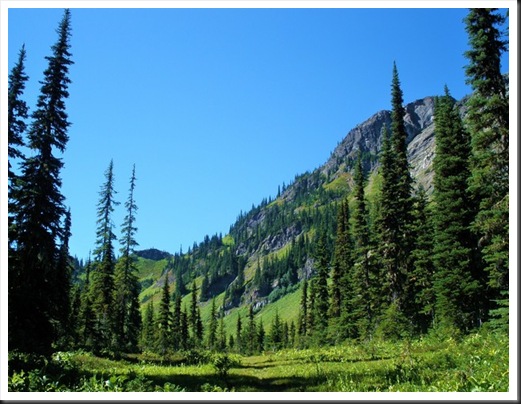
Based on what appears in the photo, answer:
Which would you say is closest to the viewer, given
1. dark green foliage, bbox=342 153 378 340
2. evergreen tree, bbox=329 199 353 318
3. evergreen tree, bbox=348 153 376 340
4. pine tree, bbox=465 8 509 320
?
pine tree, bbox=465 8 509 320

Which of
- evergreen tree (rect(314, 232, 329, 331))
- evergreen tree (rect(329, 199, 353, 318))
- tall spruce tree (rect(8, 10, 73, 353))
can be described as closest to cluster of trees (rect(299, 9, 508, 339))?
evergreen tree (rect(329, 199, 353, 318))

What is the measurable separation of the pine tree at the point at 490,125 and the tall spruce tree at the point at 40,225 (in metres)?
21.0

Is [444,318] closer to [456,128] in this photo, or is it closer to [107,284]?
[456,128]

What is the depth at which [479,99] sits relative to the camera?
19625mm

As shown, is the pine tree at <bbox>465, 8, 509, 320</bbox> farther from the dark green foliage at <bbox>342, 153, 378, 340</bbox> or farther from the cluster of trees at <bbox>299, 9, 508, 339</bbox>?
the dark green foliage at <bbox>342, 153, 378, 340</bbox>

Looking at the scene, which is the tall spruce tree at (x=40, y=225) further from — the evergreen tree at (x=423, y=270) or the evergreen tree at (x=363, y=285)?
the evergreen tree at (x=363, y=285)

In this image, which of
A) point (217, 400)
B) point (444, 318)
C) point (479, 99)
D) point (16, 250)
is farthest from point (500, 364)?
point (16, 250)

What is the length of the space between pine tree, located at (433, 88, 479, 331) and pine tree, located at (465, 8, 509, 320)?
772 centimetres

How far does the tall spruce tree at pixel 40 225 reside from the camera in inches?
749

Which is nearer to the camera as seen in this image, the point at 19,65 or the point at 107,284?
the point at 19,65

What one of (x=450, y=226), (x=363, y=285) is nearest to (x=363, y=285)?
(x=363, y=285)

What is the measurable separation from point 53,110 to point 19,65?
266cm

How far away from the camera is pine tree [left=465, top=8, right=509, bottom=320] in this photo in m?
18.9

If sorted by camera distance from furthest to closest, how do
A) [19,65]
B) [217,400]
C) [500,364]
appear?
[19,65] → [500,364] → [217,400]
